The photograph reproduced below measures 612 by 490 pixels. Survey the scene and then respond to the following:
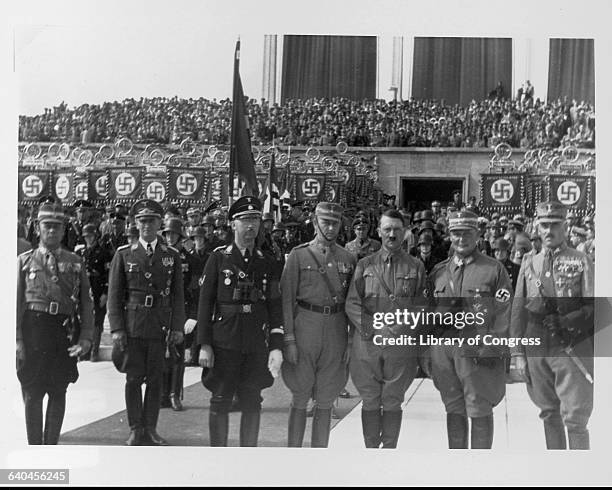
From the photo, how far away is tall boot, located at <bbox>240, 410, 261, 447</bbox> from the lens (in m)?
4.45

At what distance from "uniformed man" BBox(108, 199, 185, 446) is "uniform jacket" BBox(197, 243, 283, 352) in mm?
150

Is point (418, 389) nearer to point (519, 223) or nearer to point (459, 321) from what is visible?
point (459, 321)

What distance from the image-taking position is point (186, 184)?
14.4 feet

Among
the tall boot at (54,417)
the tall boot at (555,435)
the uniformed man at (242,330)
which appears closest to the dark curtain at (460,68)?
the uniformed man at (242,330)

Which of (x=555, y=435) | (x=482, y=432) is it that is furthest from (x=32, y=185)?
(x=555, y=435)

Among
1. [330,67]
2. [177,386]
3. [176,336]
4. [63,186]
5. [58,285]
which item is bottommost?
[177,386]

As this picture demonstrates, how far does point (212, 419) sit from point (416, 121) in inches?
68.4

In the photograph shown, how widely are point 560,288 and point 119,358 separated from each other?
7.06ft

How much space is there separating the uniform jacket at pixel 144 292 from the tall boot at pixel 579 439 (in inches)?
76.9

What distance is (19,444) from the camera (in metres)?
4.39

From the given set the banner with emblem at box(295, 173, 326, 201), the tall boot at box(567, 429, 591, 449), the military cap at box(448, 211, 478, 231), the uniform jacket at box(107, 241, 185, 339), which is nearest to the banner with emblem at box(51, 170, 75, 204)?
the uniform jacket at box(107, 241, 185, 339)

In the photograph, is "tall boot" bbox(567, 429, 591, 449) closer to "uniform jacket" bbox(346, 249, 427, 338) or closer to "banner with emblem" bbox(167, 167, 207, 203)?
"uniform jacket" bbox(346, 249, 427, 338)

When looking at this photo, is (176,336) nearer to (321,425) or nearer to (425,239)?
(321,425)

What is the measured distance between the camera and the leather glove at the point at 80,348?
14.6 ft
